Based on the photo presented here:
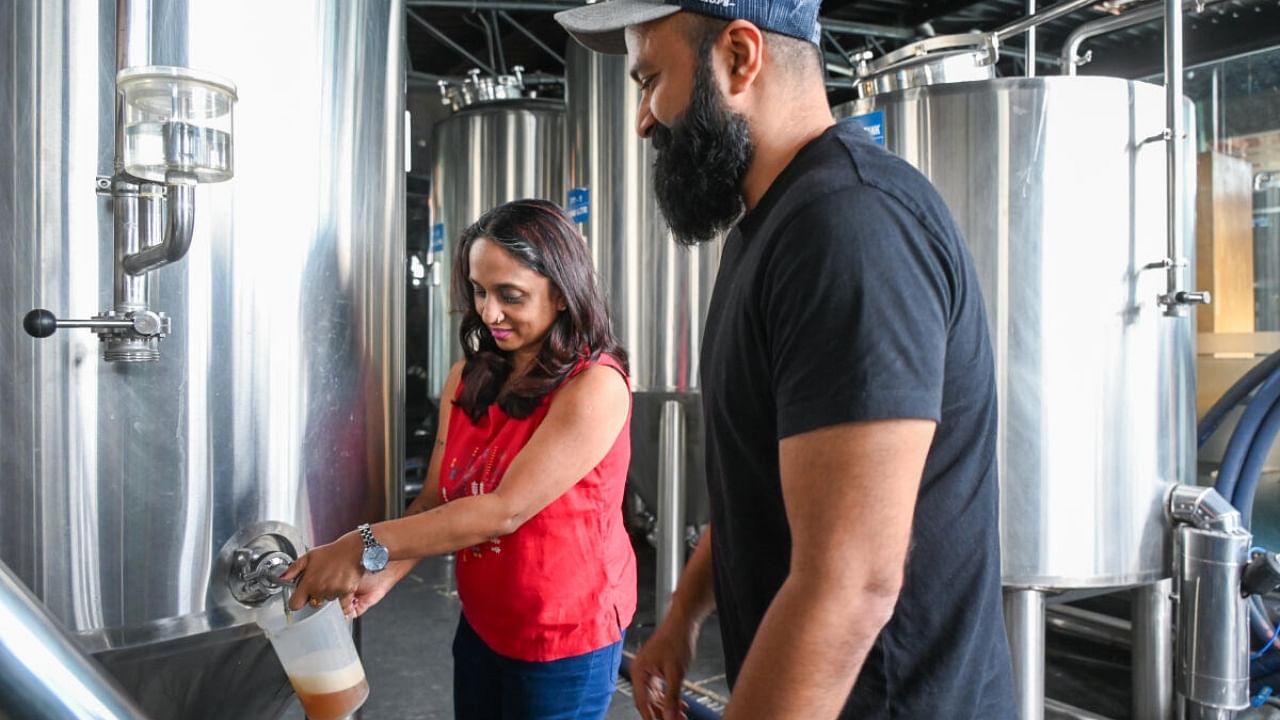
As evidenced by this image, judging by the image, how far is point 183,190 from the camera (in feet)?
4.32

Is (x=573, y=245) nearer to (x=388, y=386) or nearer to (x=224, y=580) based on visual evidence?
(x=388, y=386)

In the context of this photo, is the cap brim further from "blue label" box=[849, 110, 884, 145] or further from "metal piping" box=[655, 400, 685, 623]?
"metal piping" box=[655, 400, 685, 623]

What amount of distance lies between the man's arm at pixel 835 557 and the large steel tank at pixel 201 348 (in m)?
0.99

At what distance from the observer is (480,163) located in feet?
16.0

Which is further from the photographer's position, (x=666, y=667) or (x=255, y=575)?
(x=255, y=575)

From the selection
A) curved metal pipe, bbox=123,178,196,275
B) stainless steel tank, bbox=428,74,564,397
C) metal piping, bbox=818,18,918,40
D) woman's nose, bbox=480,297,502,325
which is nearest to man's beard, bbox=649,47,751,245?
woman's nose, bbox=480,297,502,325

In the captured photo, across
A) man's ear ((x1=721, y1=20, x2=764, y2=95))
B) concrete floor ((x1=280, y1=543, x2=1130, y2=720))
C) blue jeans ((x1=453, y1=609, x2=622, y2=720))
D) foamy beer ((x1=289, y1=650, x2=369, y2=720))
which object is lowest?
concrete floor ((x1=280, y1=543, x2=1130, y2=720))

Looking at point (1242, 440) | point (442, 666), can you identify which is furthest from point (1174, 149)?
point (442, 666)

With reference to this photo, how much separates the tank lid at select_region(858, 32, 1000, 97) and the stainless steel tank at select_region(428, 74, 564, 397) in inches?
76.9

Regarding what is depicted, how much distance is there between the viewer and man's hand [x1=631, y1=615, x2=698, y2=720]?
1359 mm

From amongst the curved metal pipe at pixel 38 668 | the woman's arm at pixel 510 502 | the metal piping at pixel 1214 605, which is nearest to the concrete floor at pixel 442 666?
the metal piping at pixel 1214 605

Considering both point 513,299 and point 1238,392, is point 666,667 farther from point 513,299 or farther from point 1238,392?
point 1238,392

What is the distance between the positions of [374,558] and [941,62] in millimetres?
2374

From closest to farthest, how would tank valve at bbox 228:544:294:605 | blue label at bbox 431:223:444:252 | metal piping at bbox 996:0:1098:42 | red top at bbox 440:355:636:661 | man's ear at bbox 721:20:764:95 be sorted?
man's ear at bbox 721:20:764:95
tank valve at bbox 228:544:294:605
red top at bbox 440:355:636:661
metal piping at bbox 996:0:1098:42
blue label at bbox 431:223:444:252
